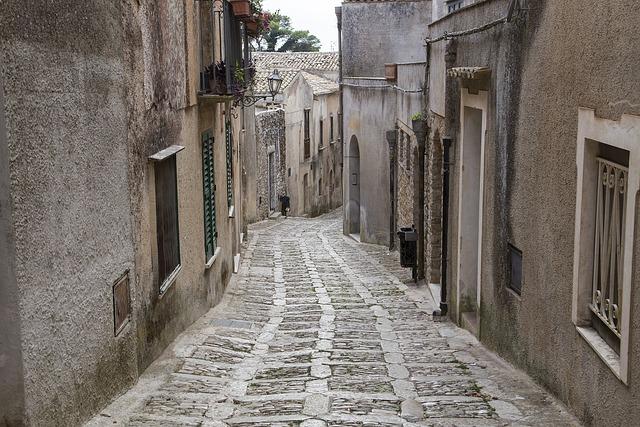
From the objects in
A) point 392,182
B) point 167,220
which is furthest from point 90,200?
point 392,182

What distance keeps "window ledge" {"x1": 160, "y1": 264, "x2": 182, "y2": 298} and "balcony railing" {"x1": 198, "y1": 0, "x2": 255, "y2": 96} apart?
257 centimetres

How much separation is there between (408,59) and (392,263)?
8.54m

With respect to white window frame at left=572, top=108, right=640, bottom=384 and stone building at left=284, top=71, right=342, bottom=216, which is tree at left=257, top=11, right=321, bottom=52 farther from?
white window frame at left=572, top=108, right=640, bottom=384

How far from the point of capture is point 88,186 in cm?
562

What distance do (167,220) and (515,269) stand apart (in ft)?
11.2

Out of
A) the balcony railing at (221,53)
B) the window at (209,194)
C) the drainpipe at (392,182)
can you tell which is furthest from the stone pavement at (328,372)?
the drainpipe at (392,182)

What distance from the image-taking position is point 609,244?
17.8 ft

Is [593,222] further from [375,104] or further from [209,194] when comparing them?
[375,104]

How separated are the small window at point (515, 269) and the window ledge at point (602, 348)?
1.77 m

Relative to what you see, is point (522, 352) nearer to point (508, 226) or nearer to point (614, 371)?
point (508, 226)

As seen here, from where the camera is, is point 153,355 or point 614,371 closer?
point 614,371

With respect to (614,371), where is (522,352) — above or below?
below

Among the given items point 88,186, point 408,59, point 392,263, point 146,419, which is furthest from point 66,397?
point 408,59

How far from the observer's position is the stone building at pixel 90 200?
4.44m
